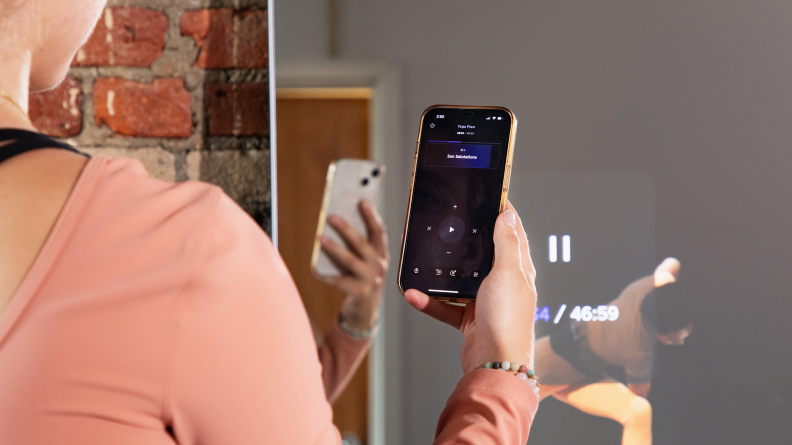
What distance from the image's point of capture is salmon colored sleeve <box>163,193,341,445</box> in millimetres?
280

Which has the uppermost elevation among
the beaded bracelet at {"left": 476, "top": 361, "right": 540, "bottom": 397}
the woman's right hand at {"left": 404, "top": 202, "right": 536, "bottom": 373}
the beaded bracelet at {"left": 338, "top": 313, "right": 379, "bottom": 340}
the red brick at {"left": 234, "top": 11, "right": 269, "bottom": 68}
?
the red brick at {"left": 234, "top": 11, "right": 269, "bottom": 68}

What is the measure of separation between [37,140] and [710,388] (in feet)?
2.27

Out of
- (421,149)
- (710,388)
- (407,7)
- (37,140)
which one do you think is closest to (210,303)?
(37,140)

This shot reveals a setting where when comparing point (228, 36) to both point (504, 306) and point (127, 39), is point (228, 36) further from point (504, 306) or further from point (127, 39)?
point (504, 306)

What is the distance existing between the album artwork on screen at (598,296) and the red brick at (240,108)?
35 cm

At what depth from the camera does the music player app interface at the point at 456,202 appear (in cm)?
54

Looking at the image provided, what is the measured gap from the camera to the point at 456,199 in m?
0.55

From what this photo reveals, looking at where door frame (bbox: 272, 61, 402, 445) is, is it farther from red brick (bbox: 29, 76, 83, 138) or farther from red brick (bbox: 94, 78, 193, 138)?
red brick (bbox: 29, 76, 83, 138)

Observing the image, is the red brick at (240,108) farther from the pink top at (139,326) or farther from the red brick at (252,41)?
the pink top at (139,326)

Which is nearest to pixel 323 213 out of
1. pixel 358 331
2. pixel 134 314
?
pixel 358 331

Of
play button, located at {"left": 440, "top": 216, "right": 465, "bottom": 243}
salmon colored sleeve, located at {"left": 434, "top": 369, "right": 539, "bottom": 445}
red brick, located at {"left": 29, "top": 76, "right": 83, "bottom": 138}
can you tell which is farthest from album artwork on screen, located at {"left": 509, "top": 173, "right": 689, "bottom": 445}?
red brick, located at {"left": 29, "top": 76, "right": 83, "bottom": 138}

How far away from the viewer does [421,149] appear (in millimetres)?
582

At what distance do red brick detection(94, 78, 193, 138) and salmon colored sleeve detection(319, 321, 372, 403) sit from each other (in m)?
0.35

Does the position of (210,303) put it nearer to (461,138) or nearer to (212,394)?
(212,394)
